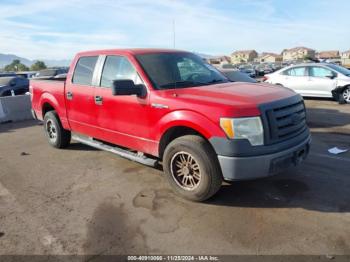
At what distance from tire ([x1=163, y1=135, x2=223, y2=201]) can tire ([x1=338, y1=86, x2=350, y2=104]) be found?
987 centimetres

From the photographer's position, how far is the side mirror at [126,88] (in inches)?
170

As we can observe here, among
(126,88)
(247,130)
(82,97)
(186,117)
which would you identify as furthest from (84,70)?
(247,130)

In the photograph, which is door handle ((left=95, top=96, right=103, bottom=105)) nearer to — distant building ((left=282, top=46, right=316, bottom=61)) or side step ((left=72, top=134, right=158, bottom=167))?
side step ((left=72, top=134, right=158, bottom=167))

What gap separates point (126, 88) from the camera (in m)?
4.37

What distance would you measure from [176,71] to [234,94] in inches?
45.4

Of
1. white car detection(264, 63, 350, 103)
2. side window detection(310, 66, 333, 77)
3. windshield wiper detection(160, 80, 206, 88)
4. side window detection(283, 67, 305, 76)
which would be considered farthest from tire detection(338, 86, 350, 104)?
windshield wiper detection(160, 80, 206, 88)

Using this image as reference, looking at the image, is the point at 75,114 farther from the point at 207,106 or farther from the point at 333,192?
the point at 333,192

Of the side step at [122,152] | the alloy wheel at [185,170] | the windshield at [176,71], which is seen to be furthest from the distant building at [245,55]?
the alloy wheel at [185,170]

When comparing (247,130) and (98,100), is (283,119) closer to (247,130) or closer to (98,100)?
(247,130)

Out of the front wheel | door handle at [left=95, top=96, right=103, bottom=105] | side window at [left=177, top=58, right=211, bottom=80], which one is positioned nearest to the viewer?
side window at [left=177, top=58, right=211, bottom=80]

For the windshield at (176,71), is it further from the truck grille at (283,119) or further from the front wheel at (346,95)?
the front wheel at (346,95)

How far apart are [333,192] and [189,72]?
8.55 feet

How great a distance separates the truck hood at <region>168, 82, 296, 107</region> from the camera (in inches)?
153

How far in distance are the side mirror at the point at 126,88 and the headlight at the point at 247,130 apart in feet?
4.47
